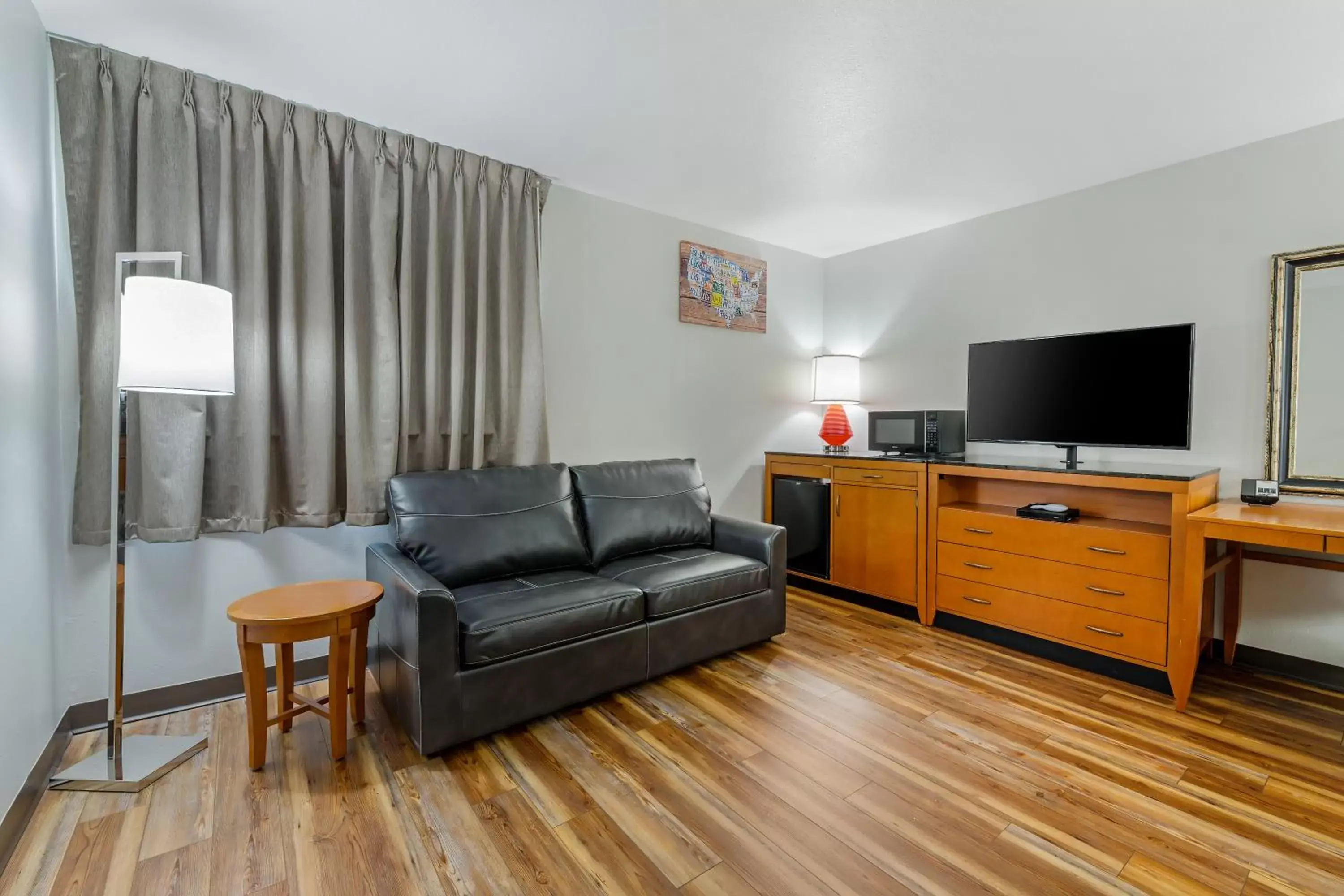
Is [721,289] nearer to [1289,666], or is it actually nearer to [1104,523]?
[1104,523]

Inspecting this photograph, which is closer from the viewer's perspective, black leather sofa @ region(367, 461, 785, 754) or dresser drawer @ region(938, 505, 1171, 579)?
black leather sofa @ region(367, 461, 785, 754)

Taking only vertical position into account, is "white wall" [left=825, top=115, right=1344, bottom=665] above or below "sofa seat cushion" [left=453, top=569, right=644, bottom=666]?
above

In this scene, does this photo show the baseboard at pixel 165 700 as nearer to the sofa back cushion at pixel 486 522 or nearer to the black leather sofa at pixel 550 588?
the black leather sofa at pixel 550 588

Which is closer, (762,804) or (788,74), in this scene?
(762,804)

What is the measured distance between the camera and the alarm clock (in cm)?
254

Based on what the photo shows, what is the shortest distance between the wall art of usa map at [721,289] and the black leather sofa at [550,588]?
45.5 inches

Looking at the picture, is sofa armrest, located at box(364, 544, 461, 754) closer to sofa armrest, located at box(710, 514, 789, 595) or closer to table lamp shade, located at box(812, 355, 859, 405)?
sofa armrest, located at box(710, 514, 789, 595)

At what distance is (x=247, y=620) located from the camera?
71.9 inches

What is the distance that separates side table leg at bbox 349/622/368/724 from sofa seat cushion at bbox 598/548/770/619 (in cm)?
98

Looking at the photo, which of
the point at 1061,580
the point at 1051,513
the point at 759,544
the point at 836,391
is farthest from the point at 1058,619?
the point at 836,391

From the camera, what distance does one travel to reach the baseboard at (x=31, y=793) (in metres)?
1.52

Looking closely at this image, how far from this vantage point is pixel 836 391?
432 cm

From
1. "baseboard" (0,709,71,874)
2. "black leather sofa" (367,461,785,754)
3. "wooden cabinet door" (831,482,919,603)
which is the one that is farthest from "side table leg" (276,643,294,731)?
"wooden cabinet door" (831,482,919,603)

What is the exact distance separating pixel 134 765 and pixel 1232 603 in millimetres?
4486
